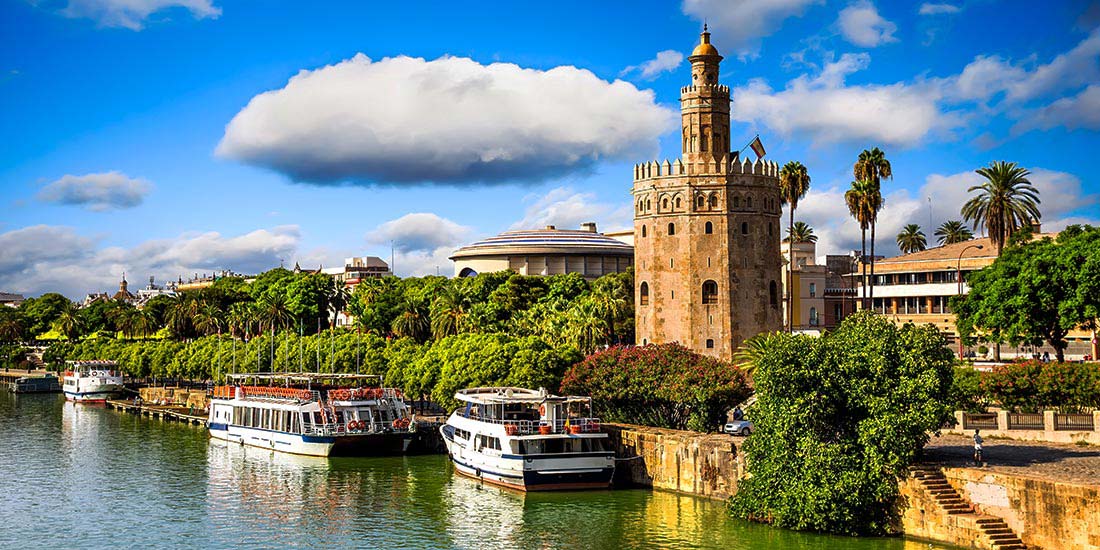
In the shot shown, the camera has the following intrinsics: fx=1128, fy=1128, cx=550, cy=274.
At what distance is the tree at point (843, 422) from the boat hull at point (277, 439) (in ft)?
93.3

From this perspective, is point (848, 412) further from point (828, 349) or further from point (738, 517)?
point (738, 517)

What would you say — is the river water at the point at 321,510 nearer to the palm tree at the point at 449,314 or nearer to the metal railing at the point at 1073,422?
the metal railing at the point at 1073,422

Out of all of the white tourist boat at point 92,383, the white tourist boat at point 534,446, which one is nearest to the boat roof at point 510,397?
the white tourist boat at point 534,446

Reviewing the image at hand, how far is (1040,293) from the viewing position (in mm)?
61469

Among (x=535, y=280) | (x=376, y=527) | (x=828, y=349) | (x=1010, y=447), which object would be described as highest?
(x=535, y=280)

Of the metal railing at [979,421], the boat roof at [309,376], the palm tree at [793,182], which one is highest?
the palm tree at [793,182]

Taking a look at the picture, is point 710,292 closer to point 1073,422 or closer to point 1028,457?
point 1073,422

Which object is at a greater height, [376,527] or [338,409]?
[338,409]

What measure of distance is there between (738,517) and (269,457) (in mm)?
32586

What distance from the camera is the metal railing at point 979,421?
47938 millimetres

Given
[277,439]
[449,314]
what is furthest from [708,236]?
[277,439]

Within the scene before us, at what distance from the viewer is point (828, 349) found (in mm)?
40219

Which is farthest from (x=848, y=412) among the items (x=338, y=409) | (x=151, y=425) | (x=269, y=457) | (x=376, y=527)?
(x=151, y=425)

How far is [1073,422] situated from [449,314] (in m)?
53.0
